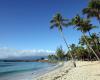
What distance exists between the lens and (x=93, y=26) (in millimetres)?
47250

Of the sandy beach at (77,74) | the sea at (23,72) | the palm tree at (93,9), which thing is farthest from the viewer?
the sea at (23,72)

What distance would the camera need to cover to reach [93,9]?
A: 31156 millimetres

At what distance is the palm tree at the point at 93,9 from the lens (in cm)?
3036

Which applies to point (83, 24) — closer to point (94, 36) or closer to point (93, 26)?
point (93, 26)

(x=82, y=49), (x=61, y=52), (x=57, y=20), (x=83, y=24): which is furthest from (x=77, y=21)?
(x=61, y=52)

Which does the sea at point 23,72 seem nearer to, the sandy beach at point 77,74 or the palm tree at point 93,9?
the sandy beach at point 77,74

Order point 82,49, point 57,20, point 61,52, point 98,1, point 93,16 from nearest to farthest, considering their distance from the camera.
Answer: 1. point 98,1
2. point 93,16
3. point 57,20
4. point 82,49
5. point 61,52

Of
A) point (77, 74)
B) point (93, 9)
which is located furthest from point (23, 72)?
point (77, 74)

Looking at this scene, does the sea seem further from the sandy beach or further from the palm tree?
the palm tree

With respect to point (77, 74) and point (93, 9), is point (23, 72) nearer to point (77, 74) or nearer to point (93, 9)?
point (93, 9)

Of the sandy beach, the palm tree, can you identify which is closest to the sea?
the sandy beach

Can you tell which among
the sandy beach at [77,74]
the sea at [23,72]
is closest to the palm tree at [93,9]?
the sandy beach at [77,74]

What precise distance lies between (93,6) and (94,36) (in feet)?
108

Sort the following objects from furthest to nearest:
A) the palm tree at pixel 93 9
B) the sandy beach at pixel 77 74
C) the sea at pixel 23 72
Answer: the sea at pixel 23 72 → the palm tree at pixel 93 9 → the sandy beach at pixel 77 74
